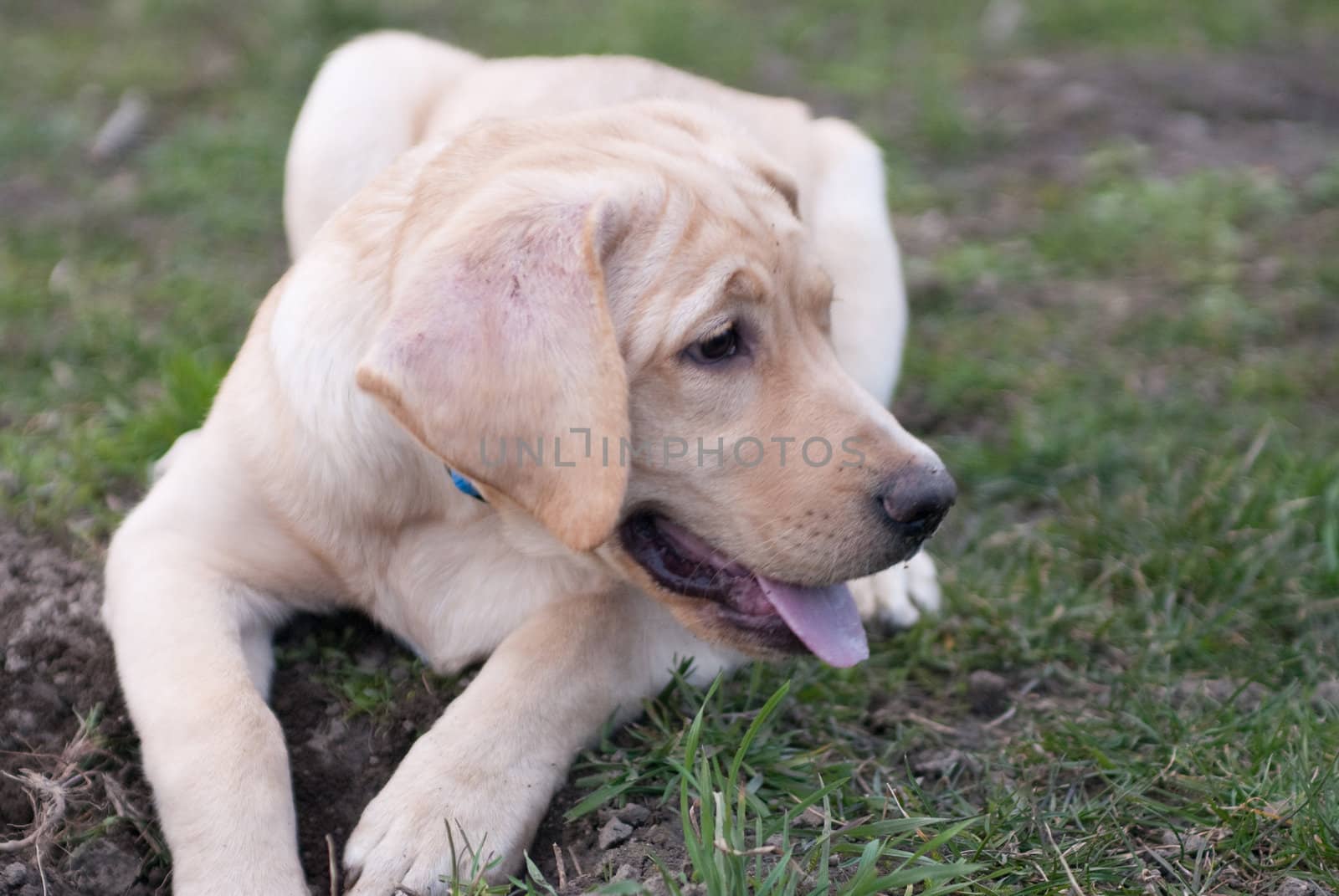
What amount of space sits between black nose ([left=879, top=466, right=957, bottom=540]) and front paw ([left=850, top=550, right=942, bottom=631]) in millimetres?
699

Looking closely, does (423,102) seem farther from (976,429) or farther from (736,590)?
(736,590)

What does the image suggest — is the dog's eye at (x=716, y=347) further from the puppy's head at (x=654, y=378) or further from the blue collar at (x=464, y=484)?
the blue collar at (x=464, y=484)

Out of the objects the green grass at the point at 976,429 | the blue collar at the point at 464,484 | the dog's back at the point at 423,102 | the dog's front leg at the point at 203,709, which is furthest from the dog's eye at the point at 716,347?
the dog's back at the point at 423,102

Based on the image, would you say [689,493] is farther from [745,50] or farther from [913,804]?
[745,50]

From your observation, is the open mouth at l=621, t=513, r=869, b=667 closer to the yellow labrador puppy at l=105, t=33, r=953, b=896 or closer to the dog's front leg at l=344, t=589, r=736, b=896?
the yellow labrador puppy at l=105, t=33, r=953, b=896

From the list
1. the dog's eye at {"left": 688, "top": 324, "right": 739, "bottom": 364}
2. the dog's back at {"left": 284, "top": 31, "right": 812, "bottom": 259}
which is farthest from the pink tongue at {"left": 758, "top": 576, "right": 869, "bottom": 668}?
the dog's back at {"left": 284, "top": 31, "right": 812, "bottom": 259}

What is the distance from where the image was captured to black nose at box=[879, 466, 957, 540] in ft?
8.03

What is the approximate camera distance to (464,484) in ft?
8.57

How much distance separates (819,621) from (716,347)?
0.60 metres

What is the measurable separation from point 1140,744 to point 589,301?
4.89 ft

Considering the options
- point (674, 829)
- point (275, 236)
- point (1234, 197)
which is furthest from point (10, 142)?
point (1234, 197)

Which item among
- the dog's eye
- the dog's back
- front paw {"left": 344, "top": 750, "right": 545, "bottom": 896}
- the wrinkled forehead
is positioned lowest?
front paw {"left": 344, "top": 750, "right": 545, "bottom": 896}

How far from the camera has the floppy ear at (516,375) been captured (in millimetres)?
2152

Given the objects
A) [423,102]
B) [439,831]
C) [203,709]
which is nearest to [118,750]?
[203,709]
